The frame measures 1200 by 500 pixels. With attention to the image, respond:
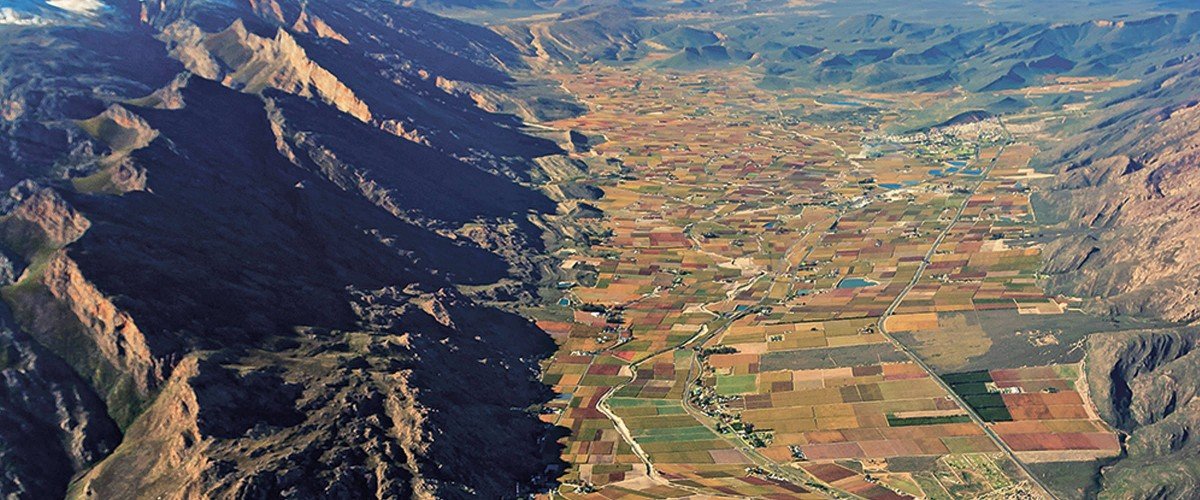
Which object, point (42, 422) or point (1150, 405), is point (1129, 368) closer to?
point (1150, 405)

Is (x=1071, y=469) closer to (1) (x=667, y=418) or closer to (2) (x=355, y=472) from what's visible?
(1) (x=667, y=418)

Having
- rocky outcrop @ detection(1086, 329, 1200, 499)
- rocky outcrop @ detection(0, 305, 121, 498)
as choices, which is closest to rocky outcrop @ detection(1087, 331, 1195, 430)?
rocky outcrop @ detection(1086, 329, 1200, 499)

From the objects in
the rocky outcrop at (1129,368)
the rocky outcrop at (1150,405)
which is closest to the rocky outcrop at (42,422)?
the rocky outcrop at (1150,405)

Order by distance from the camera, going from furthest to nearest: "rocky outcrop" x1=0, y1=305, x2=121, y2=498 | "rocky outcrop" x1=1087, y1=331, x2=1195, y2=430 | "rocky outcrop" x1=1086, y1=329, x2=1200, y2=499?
"rocky outcrop" x1=1087, y1=331, x2=1195, y2=430 < "rocky outcrop" x1=1086, y1=329, x2=1200, y2=499 < "rocky outcrop" x1=0, y1=305, x2=121, y2=498

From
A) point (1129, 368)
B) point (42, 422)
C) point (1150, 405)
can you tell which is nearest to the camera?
point (42, 422)

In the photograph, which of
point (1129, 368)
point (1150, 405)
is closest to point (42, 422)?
point (1150, 405)

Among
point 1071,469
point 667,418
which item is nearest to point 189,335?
point 667,418

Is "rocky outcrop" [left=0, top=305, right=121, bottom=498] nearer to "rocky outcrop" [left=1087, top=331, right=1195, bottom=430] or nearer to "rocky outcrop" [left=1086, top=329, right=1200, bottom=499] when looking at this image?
"rocky outcrop" [left=1086, top=329, right=1200, bottom=499]

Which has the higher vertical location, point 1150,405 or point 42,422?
point 1150,405

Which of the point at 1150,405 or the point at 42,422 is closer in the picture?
the point at 42,422

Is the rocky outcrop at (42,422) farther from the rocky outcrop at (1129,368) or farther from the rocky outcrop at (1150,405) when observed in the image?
the rocky outcrop at (1129,368)

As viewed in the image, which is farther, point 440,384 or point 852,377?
point 852,377
